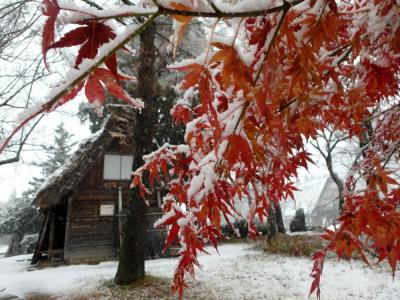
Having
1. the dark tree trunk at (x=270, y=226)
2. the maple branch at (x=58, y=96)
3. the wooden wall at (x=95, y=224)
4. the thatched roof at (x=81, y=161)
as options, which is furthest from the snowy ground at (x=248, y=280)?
the maple branch at (x=58, y=96)

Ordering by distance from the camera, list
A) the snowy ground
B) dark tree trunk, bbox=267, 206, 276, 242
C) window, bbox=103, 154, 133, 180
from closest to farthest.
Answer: the snowy ground
dark tree trunk, bbox=267, 206, 276, 242
window, bbox=103, 154, 133, 180

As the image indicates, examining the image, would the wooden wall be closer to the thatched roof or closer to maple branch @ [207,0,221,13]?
the thatched roof

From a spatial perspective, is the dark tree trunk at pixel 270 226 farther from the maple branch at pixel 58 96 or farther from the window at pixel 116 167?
the maple branch at pixel 58 96

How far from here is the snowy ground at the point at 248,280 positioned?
6.11 metres

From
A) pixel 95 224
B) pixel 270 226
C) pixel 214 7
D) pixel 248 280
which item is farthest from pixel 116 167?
pixel 214 7

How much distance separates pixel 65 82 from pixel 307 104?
168 centimetres

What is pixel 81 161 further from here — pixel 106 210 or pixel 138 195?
pixel 138 195

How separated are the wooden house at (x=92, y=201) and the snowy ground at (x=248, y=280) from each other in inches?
65.6

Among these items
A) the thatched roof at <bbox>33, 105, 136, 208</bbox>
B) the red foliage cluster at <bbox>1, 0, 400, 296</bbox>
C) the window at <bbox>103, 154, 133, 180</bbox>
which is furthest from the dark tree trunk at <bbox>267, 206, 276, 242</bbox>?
the red foliage cluster at <bbox>1, 0, 400, 296</bbox>

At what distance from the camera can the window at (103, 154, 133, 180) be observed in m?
12.9

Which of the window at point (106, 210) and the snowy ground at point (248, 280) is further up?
the window at point (106, 210)

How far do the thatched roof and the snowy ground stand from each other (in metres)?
2.52

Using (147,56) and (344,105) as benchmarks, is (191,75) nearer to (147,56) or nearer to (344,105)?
(344,105)

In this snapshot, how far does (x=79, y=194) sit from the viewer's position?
1202cm
